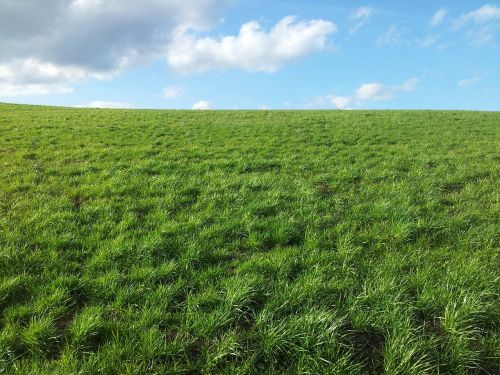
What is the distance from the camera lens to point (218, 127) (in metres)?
22.8

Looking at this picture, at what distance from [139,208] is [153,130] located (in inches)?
526

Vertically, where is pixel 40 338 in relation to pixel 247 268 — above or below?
below

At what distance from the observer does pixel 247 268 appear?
613cm

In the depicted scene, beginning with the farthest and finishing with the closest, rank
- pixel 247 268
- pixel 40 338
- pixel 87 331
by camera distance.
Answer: pixel 247 268 → pixel 87 331 → pixel 40 338

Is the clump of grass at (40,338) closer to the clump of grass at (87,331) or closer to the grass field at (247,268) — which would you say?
the grass field at (247,268)

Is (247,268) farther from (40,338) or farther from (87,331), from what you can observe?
(40,338)

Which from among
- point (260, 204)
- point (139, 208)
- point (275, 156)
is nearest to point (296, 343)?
point (260, 204)

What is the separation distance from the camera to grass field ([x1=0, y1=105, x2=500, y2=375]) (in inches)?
172

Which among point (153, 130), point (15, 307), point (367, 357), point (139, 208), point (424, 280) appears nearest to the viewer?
point (367, 357)

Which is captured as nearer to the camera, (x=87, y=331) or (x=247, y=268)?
(x=87, y=331)

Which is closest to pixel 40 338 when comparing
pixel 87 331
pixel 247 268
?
pixel 87 331

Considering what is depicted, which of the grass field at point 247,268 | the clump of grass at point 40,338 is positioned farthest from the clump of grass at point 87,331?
the clump of grass at point 40,338

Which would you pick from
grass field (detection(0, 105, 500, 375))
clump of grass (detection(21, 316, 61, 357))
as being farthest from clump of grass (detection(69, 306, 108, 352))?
clump of grass (detection(21, 316, 61, 357))

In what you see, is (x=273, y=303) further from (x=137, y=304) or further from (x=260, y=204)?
(x=260, y=204)
